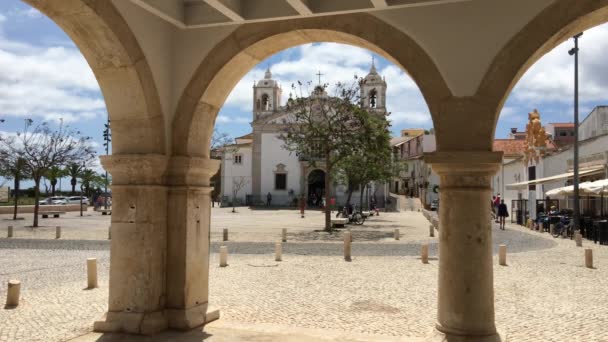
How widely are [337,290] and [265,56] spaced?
4.37 m

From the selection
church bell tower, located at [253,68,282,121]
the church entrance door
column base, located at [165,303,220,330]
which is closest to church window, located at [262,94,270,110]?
church bell tower, located at [253,68,282,121]

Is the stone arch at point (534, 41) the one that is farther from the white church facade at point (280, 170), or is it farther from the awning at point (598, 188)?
the white church facade at point (280, 170)

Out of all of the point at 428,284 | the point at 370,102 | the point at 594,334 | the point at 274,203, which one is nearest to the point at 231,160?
the point at 274,203

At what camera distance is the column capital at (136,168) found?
5.63m

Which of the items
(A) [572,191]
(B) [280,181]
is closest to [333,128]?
(A) [572,191]

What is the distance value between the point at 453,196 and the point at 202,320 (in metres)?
3.14

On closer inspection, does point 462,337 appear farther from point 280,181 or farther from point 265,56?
point 280,181

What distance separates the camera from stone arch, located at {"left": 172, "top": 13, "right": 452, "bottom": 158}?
503 cm

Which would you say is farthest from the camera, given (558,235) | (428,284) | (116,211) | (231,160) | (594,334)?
(231,160)

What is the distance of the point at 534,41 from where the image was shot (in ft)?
15.2

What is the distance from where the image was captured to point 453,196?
16.0ft

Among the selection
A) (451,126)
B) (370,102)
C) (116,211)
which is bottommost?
(116,211)

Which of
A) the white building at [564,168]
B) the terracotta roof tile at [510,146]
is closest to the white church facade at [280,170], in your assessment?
the terracotta roof tile at [510,146]

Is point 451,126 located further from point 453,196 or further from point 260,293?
point 260,293
